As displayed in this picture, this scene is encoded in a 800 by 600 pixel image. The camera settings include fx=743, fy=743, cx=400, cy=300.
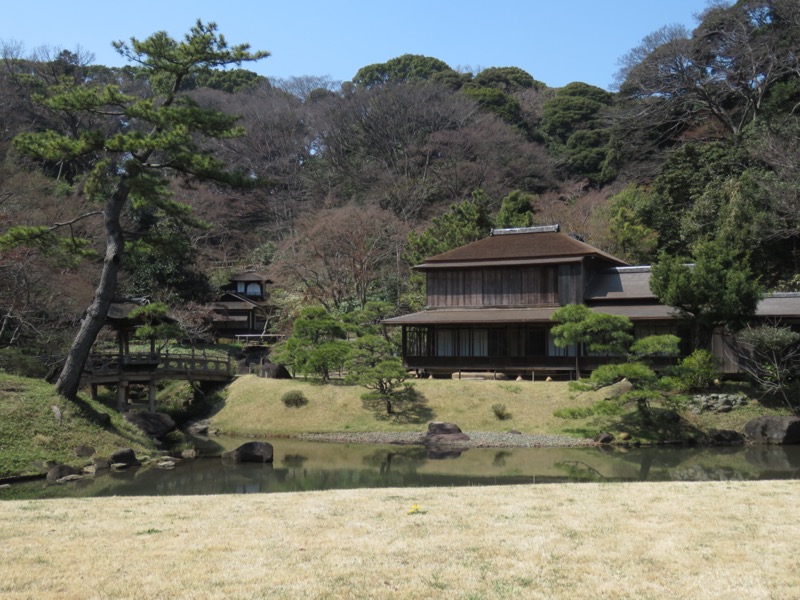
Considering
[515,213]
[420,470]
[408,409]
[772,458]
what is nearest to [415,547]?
[420,470]

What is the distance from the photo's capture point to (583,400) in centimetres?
2570

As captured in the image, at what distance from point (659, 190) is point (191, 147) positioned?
84.3ft

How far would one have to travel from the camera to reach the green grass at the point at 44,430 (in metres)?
17.3

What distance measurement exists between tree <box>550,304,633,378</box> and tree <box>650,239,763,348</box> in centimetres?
248

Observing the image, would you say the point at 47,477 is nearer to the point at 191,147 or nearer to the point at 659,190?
the point at 191,147

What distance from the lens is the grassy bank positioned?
77.7 ft

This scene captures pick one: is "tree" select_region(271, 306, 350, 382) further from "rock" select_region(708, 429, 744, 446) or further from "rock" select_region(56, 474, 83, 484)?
"rock" select_region(708, 429, 744, 446)

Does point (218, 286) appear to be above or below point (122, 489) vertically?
above

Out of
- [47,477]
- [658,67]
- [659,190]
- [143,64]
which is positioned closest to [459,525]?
[47,477]

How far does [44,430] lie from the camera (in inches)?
736

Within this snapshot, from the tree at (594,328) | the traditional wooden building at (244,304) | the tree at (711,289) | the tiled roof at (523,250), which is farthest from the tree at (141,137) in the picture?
the traditional wooden building at (244,304)

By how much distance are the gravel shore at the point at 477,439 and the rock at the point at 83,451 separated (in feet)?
26.1

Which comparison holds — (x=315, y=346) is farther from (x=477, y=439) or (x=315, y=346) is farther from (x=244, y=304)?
(x=244, y=304)

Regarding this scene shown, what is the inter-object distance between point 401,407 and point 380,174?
94.3 feet
